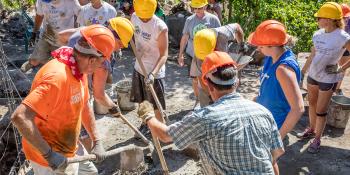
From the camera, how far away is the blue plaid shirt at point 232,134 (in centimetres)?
257

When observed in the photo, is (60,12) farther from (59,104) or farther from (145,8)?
(59,104)

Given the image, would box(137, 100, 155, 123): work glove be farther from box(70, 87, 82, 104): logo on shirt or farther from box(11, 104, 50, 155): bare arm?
box(11, 104, 50, 155): bare arm

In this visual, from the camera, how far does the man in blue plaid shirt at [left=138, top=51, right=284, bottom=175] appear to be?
2572 mm

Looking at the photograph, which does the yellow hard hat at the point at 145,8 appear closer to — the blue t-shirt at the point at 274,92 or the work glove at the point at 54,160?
the blue t-shirt at the point at 274,92

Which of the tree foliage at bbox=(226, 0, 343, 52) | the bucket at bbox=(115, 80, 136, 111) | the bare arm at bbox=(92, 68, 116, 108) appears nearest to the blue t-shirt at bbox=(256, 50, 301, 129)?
the bare arm at bbox=(92, 68, 116, 108)

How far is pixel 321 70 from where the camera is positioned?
506 cm

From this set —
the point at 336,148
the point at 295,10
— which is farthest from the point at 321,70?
the point at 295,10

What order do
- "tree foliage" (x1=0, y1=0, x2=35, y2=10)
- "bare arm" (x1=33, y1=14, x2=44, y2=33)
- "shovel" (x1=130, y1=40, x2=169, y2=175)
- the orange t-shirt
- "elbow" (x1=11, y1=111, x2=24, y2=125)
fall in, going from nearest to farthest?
"elbow" (x1=11, y1=111, x2=24, y2=125), the orange t-shirt, "shovel" (x1=130, y1=40, x2=169, y2=175), "bare arm" (x1=33, y1=14, x2=44, y2=33), "tree foliage" (x1=0, y1=0, x2=35, y2=10)

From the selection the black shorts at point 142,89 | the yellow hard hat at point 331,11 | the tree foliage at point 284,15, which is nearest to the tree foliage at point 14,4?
the tree foliage at point 284,15

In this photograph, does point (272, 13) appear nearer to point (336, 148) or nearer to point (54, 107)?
point (336, 148)

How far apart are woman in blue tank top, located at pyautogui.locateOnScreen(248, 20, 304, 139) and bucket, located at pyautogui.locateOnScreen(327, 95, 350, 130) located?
246 cm

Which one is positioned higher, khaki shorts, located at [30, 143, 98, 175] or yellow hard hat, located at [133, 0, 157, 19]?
yellow hard hat, located at [133, 0, 157, 19]

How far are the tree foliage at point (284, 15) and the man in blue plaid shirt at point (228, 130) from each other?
20.2ft

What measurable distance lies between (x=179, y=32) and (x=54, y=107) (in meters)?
7.05
